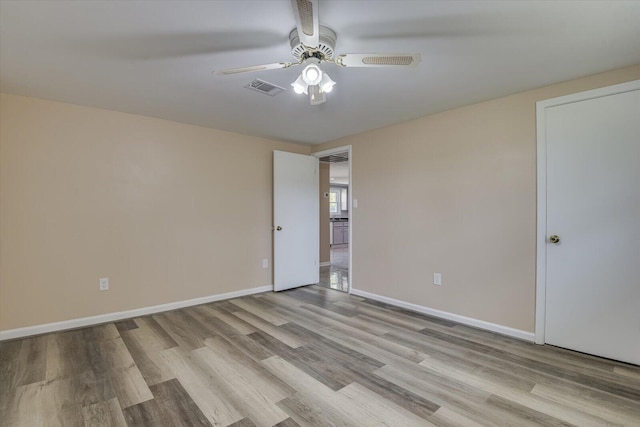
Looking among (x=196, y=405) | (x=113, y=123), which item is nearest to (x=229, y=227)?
(x=113, y=123)

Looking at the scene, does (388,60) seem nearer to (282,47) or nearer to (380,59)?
(380,59)

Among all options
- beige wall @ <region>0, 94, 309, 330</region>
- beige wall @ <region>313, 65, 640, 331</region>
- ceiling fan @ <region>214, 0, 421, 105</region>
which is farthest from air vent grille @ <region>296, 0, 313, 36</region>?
beige wall @ <region>0, 94, 309, 330</region>

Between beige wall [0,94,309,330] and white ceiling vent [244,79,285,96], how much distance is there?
1.49m

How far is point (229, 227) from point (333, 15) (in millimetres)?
2975

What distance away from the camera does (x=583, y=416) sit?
5.47 feet

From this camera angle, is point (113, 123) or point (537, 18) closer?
point (537, 18)

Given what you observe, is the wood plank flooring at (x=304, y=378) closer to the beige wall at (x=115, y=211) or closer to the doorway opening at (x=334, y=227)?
the beige wall at (x=115, y=211)

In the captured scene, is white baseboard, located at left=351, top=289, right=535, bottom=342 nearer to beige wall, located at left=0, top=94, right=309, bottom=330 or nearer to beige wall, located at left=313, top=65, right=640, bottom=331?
beige wall, located at left=313, top=65, right=640, bottom=331

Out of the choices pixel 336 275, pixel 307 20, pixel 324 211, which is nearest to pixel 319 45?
pixel 307 20

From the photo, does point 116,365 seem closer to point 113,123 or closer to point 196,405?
point 196,405

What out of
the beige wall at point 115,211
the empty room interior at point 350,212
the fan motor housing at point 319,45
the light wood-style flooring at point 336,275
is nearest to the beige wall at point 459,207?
the empty room interior at point 350,212

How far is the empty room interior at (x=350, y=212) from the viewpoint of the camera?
171cm

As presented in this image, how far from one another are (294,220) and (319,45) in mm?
3002

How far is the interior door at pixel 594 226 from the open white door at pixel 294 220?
299cm
